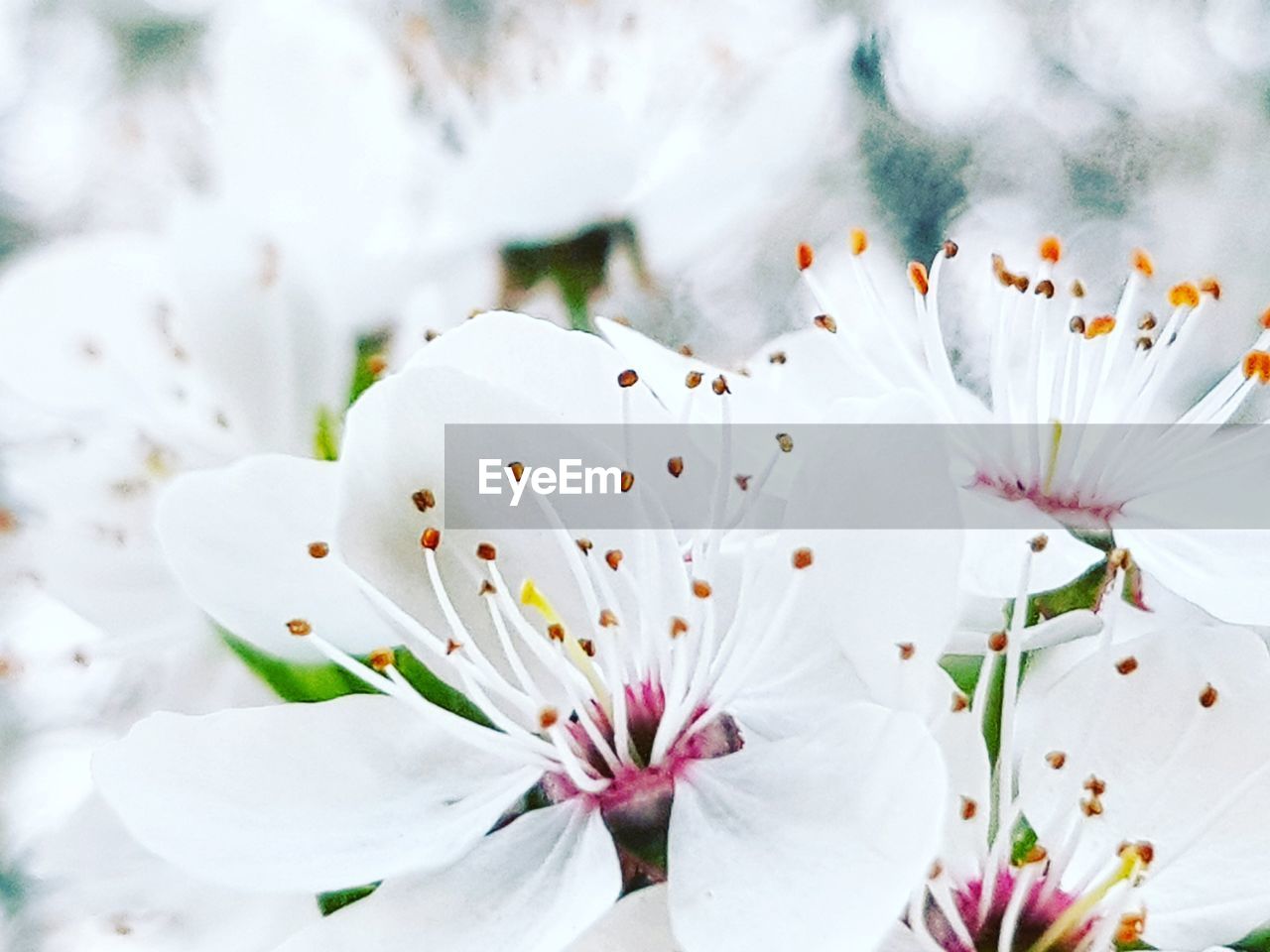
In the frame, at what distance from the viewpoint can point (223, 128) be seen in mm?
359

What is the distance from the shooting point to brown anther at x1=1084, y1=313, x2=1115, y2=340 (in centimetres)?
34

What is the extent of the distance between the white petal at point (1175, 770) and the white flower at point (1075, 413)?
0.02 metres

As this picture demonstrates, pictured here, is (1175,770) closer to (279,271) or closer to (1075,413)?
(1075,413)

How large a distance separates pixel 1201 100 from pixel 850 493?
127 centimetres

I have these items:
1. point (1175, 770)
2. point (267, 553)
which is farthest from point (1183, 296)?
point (267, 553)

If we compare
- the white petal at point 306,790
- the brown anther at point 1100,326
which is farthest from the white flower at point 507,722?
the brown anther at point 1100,326

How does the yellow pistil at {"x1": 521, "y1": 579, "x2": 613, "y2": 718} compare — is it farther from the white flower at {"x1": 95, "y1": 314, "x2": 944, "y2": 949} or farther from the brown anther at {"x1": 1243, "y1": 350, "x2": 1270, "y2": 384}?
the brown anther at {"x1": 1243, "y1": 350, "x2": 1270, "y2": 384}

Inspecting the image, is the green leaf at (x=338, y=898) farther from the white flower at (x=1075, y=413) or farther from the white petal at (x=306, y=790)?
the white flower at (x=1075, y=413)

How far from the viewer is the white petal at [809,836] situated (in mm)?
228

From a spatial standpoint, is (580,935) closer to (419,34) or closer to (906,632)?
Answer: (906,632)

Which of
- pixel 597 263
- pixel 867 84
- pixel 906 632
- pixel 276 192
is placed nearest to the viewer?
pixel 906 632

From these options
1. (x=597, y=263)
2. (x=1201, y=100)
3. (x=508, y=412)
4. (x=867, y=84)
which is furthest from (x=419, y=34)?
(x=1201, y=100)

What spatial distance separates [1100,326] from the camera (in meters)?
0.34

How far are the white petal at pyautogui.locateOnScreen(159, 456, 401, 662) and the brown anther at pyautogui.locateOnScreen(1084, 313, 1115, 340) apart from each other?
19cm
